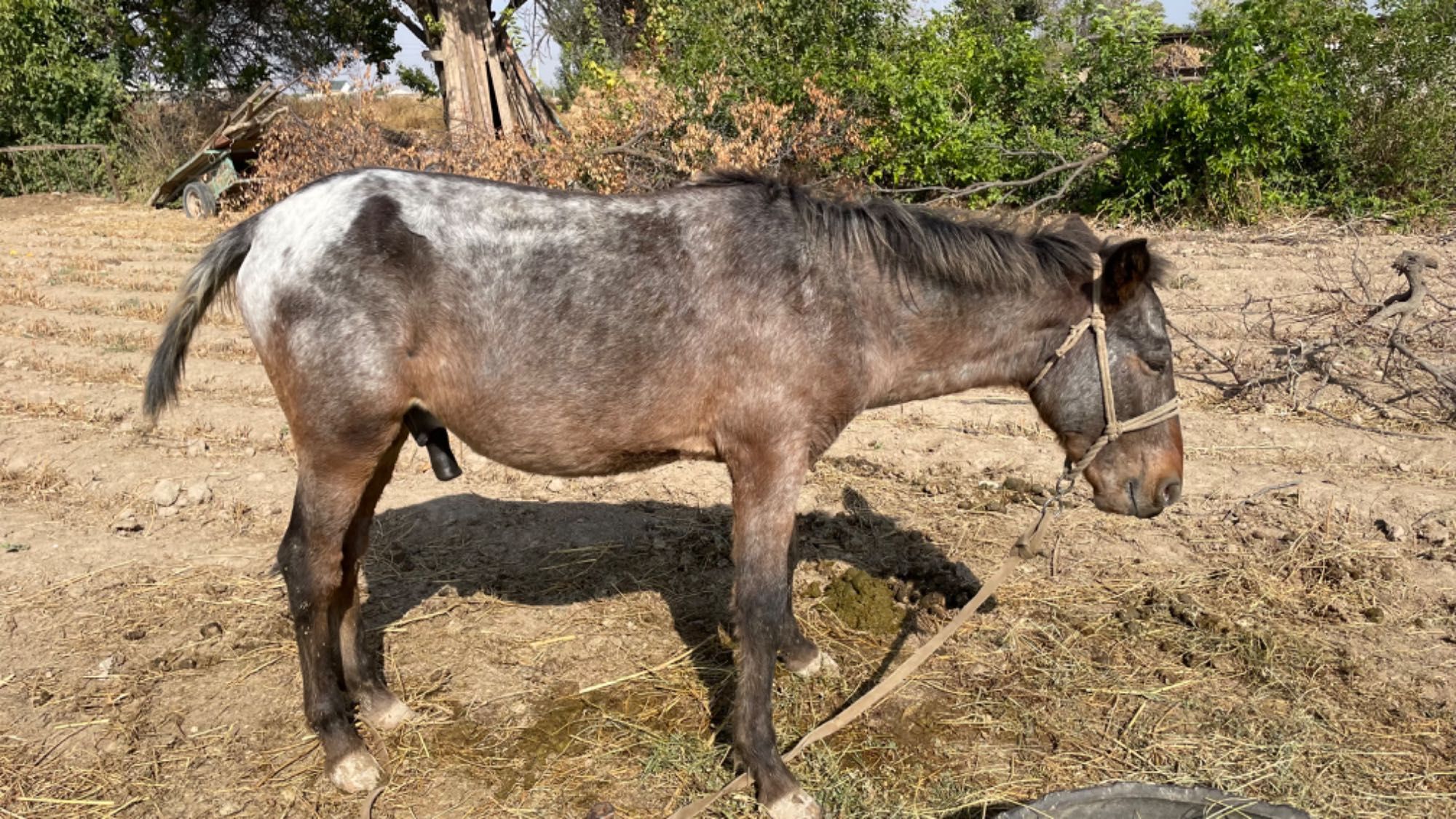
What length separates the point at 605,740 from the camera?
396cm

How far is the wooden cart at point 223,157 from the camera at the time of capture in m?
18.3

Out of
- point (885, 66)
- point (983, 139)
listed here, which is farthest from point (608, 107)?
point (983, 139)

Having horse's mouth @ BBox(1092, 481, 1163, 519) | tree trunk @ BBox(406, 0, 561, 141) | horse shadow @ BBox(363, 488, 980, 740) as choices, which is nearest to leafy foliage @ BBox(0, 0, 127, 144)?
tree trunk @ BBox(406, 0, 561, 141)

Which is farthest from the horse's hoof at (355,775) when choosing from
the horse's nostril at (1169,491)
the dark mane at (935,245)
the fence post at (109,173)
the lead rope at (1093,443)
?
the fence post at (109,173)

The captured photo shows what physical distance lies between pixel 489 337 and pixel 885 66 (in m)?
11.4

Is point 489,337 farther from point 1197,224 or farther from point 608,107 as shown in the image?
point 1197,224

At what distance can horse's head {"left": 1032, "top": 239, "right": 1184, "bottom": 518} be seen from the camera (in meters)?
3.69

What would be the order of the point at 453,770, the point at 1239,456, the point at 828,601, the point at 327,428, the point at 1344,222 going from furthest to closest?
the point at 1344,222
the point at 1239,456
the point at 828,601
the point at 453,770
the point at 327,428

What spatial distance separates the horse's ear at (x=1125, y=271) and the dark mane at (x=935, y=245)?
10cm

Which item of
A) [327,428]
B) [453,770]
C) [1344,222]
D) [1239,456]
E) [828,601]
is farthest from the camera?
[1344,222]

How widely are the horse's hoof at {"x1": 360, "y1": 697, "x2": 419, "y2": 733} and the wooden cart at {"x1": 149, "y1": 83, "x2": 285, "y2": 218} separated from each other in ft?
54.8

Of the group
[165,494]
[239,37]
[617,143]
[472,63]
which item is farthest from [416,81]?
[165,494]

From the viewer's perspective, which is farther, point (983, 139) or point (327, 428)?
point (983, 139)

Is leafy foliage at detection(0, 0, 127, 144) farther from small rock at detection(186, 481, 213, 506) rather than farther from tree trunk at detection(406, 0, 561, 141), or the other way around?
small rock at detection(186, 481, 213, 506)
